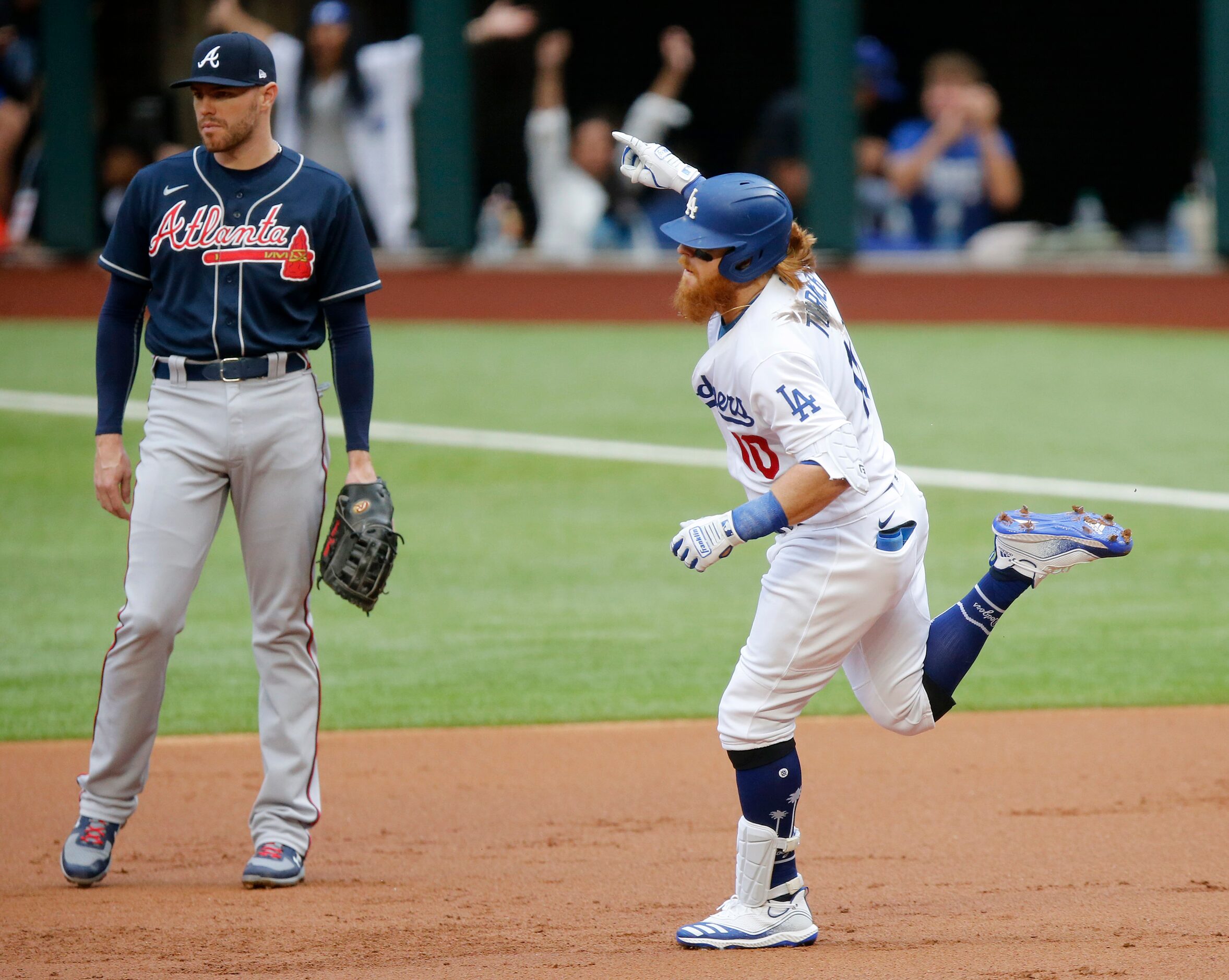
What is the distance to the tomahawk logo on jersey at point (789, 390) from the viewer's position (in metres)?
3.21

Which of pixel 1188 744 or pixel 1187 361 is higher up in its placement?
pixel 1188 744

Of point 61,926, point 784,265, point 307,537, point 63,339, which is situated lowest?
point 63,339

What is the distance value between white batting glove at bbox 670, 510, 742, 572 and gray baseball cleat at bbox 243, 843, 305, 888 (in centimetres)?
136

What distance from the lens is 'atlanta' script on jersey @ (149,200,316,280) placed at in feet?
12.4

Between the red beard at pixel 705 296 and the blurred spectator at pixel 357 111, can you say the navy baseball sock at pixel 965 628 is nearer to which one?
the red beard at pixel 705 296

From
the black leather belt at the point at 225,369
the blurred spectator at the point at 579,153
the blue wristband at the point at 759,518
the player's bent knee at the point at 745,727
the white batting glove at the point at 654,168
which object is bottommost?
the blurred spectator at the point at 579,153

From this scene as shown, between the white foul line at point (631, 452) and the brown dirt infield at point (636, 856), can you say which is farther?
→ the white foul line at point (631, 452)

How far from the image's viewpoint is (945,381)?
1175 centimetres

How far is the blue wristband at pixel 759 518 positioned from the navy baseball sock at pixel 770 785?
0.49 metres

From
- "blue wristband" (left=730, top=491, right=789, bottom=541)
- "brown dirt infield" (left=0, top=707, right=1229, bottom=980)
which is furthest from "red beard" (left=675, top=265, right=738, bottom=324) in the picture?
"brown dirt infield" (left=0, top=707, right=1229, bottom=980)

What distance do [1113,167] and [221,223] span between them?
14861 mm

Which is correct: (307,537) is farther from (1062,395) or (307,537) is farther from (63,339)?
(63,339)

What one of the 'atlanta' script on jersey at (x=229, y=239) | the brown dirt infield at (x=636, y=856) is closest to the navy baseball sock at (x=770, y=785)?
the brown dirt infield at (x=636, y=856)

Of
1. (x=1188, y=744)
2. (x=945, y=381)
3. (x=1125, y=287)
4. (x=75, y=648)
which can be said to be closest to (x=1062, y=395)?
(x=945, y=381)
